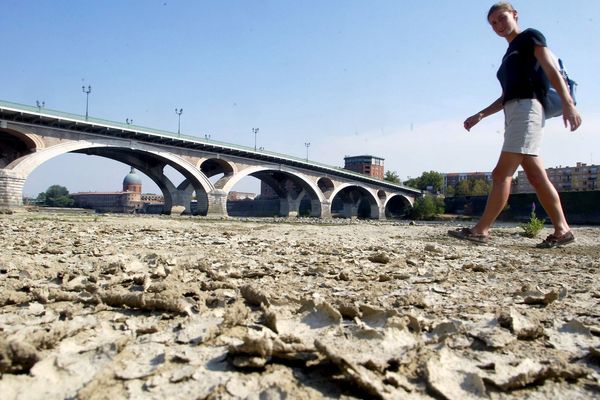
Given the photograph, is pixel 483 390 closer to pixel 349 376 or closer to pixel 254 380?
pixel 349 376

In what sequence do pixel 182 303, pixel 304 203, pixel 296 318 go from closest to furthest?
pixel 296 318
pixel 182 303
pixel 304 203

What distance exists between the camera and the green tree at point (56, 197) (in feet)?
384

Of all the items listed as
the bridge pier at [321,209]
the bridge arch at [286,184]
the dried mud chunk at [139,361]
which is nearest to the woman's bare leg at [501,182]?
the dried mud chunk at [139,361]

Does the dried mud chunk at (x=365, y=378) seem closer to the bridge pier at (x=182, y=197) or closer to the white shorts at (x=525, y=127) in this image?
the white shorts at (x=525, y=127)

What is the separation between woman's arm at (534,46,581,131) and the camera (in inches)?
163

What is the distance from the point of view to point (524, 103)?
4.36 metres

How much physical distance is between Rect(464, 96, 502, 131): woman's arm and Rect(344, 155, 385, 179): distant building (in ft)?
344

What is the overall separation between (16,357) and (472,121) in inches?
220

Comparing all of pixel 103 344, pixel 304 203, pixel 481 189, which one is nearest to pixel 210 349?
pixel 103 344

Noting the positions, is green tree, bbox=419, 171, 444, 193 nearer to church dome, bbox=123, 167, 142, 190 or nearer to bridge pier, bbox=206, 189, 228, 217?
bridge pier, bbox=206, 189, 228, 217

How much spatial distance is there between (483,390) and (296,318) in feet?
2.72

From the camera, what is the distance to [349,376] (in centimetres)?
115

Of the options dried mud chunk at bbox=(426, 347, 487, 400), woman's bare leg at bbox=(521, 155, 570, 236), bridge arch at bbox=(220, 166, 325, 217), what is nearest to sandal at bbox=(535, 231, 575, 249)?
woman's bare leg at bbox=(521, 155, 570, 236)

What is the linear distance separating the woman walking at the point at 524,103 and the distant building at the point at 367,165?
10551 cm
